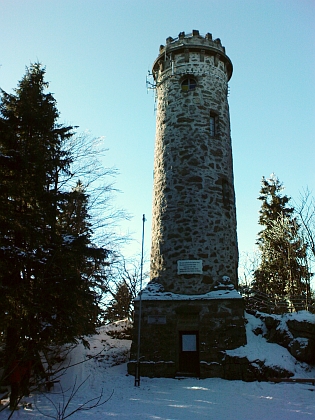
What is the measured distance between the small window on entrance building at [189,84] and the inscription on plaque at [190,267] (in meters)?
6.64

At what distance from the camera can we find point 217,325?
11461 mm

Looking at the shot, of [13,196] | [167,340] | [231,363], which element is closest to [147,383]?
[167,340]

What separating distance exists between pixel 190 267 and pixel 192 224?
4.76 ft

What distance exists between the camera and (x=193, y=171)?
13.5 m

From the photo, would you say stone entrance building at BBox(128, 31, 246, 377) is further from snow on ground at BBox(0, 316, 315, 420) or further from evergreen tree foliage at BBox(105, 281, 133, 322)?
evergreen tree foliage at BBox(105, 281, 133, 322)

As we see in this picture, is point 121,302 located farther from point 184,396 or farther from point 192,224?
point 184,396

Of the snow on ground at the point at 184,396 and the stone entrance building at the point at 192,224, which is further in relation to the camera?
the stone entrance building at the point at 192,224

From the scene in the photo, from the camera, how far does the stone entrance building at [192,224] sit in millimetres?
11426

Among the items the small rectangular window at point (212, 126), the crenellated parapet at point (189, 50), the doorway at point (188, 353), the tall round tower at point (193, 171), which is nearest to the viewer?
the doorway at point (188, 353)

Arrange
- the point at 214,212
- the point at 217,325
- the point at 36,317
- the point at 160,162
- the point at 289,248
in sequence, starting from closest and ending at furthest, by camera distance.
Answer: the point at 36,317, the point at 217,325, the point at 214,212, the point at 160,162, the point at 289,248

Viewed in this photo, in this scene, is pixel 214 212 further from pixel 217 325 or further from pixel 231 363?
pixel 231 363

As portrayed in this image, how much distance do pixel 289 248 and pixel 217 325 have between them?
1117 centimetres

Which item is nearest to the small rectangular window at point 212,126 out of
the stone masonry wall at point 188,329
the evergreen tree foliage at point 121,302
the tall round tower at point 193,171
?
the tall round tower at point 193,171

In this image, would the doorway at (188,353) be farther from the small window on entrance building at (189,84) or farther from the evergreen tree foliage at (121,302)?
the evergreen tree foliage at (121,302)
